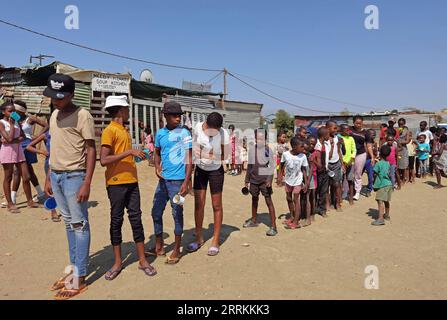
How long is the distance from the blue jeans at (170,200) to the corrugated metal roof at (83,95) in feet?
28.4

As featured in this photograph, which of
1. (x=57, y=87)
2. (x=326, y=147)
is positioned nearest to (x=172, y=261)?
(x=57, y=87)

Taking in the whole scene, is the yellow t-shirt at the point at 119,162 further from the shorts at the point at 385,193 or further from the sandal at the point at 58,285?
the shorts at the point at 385,193

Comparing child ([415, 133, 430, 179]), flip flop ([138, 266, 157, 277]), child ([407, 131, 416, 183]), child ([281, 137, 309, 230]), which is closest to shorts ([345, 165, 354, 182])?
child ([281, 137, 309, 230])

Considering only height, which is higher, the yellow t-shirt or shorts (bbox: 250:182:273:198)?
the yellow t-shirt

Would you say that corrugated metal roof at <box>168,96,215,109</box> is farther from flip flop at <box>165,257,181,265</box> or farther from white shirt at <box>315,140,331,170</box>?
flip flop at <box>165,257,181,265</box>

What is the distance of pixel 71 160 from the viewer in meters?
3.21

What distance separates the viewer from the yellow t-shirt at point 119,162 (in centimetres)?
347

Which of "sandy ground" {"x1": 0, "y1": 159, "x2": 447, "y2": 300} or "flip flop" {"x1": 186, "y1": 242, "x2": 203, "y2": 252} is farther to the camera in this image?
"flip flop" {"x1": 186, "y1": 242, "x2": 203, "y2": 252}

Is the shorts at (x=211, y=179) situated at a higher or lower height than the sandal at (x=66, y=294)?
higher

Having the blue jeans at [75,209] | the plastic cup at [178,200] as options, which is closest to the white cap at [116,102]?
the blue jeans at [75,209]

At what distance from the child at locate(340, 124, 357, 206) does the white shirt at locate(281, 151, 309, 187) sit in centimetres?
218

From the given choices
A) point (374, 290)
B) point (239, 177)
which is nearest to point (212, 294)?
point (374, 290)

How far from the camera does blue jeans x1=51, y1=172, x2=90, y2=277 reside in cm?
323

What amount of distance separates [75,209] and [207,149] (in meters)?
1.74
